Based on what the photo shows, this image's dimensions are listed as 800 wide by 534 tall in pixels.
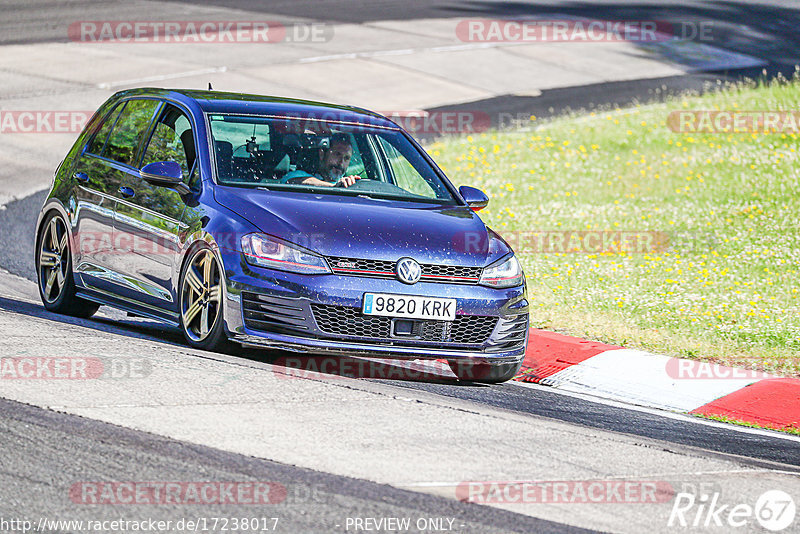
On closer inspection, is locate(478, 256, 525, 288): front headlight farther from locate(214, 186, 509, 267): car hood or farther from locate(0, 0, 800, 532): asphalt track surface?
locate(0, 0, 800, 532): asphalt track surface

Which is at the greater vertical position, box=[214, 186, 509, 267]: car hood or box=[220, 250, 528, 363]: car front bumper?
box=[214, 186, 509, 267]: car hood

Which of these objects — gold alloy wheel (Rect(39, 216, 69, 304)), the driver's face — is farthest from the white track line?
gold alloy wheel (Rect(39, 216, 69, 304))

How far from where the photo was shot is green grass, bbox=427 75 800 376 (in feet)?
33.9

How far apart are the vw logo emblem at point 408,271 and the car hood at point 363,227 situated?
42 mm

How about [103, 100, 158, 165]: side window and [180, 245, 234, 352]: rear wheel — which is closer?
[180, 245, 234, 352]: rear wheel

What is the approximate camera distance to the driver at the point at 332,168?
8359 mm

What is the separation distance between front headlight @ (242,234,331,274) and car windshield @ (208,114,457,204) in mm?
756

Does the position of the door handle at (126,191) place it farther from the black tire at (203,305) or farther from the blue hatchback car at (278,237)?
the black tire at (203,305)

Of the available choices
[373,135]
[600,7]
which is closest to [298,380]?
[373,135]

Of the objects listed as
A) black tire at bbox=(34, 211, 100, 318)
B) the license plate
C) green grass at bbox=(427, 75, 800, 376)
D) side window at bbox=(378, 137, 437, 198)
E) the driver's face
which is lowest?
green grass at bbox=(427, 75, 800, 376)

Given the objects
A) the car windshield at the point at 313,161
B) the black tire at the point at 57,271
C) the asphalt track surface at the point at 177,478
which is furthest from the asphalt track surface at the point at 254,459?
the car windshield at the point at 313,161

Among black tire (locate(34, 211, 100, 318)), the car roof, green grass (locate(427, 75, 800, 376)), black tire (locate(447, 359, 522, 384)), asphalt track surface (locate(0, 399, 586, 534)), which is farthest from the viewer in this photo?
green grass (locate(427, 75, 800, 376))

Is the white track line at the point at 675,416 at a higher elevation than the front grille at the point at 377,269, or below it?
below

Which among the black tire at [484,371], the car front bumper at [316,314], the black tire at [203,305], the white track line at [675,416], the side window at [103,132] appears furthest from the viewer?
the side window at [103,132]
